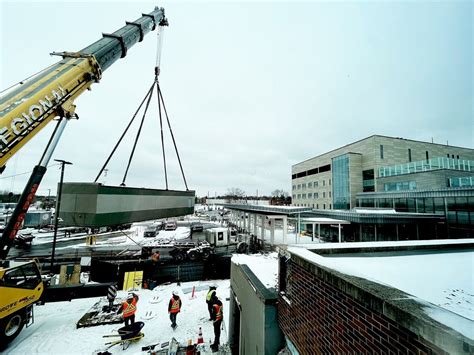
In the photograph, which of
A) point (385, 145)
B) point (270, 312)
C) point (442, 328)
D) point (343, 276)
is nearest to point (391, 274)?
point (343, 276)

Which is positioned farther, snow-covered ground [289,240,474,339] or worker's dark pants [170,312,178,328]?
worker's dark pants [170,312,178,328]

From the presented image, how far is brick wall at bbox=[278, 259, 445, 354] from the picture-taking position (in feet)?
6.16

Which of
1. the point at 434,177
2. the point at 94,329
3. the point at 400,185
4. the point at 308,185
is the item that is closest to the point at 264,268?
the point at 94,329

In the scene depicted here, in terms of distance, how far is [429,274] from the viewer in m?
3.54

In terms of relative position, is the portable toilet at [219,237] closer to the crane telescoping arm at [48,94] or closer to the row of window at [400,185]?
the crane telescoping arm at [48,94]

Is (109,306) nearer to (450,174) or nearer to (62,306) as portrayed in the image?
(62,306)

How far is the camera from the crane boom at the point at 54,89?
4.26 meters

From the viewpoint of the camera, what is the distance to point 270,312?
456 centimetres

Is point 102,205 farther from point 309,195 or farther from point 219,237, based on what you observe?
point 309,195

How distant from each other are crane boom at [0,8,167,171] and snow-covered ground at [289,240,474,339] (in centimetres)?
623

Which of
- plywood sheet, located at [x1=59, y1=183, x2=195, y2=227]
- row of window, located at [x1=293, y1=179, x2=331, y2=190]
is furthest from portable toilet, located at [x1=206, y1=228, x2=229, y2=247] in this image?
row of window, located at [x1=293, y1=179, x2=331, y2=190]

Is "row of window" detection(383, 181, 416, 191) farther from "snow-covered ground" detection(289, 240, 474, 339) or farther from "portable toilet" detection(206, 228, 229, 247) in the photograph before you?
"snow-covered ground" detection(289, 240, 474, 339)

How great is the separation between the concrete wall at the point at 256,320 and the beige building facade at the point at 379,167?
26346mm

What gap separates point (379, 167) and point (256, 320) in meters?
34.4
